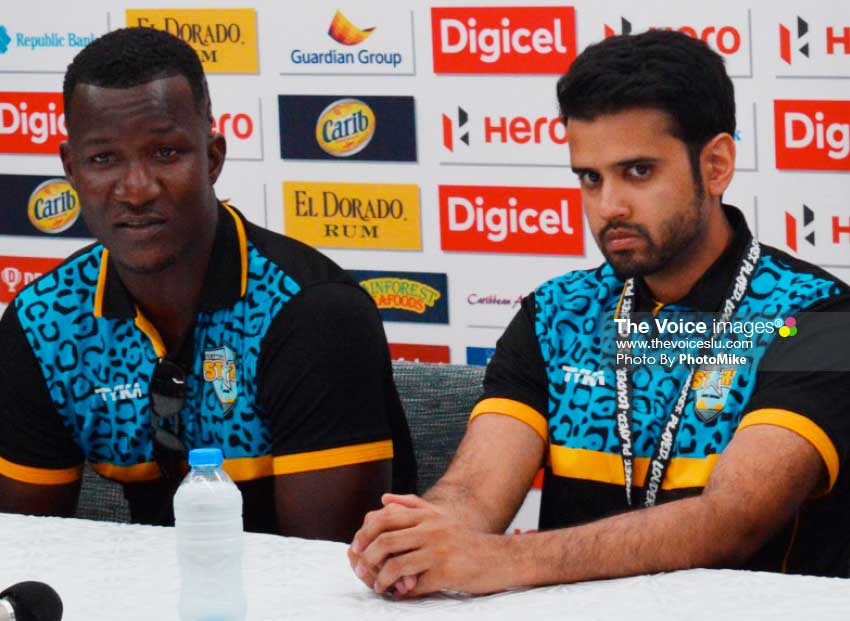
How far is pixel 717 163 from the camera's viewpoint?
7.63ft

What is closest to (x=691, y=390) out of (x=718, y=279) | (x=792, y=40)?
Answer: (x=718, y=279)

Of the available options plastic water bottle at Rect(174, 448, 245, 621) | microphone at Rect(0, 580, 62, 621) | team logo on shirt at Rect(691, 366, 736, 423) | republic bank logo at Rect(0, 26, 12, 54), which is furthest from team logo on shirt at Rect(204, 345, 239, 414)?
republic bank logo at Rect(0, 26, 12, 54)

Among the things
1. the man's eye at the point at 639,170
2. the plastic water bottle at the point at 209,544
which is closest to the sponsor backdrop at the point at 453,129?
the man's eye at the point at 639,170

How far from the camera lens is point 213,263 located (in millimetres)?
2459

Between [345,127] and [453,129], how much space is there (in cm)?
29

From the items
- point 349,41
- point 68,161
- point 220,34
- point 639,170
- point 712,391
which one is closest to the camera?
point 712,391

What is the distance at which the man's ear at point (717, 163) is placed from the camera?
2.31m

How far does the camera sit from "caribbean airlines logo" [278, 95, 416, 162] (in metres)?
3.61

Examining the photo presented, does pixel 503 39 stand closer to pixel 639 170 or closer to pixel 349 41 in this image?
pixel 349 41

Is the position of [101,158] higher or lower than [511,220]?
higher

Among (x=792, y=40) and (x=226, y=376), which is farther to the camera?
(x=792, y=40)

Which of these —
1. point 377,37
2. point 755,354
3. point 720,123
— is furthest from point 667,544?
point 377,37

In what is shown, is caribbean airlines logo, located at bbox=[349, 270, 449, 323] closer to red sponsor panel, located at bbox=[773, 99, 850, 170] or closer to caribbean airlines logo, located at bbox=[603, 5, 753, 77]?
caribbean airlines logo, located at bbox=[603, 5, 753, 77]

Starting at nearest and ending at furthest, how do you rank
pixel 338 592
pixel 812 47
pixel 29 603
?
pixel 29 603 → pixel 338 592 → pixel 812 47
